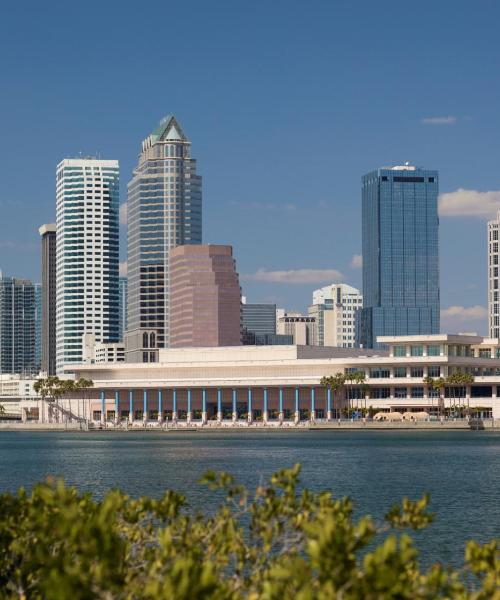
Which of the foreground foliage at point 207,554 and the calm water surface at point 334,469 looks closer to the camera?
the foreground foliage at point 207,554

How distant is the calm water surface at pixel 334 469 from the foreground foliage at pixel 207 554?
20.4 m

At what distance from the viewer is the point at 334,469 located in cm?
12038

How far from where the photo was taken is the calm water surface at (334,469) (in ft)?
253

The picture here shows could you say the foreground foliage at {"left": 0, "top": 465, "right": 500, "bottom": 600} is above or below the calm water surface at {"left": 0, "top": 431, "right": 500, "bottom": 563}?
above

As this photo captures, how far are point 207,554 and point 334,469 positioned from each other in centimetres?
9165

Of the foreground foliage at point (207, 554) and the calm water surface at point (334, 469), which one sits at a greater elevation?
the foreground foliage at point (207, 554)

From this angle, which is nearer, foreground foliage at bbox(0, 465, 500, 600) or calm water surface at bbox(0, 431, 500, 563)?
foreground foliage at bbox(0, 465, 500, 600)

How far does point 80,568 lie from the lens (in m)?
21.4

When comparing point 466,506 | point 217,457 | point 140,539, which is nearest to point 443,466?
point 217,457

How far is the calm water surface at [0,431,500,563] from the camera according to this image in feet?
253

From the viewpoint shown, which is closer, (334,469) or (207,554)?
(207,554)

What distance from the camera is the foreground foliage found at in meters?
21.0

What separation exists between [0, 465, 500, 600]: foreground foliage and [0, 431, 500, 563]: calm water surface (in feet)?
67.0

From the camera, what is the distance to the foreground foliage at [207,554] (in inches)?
825
